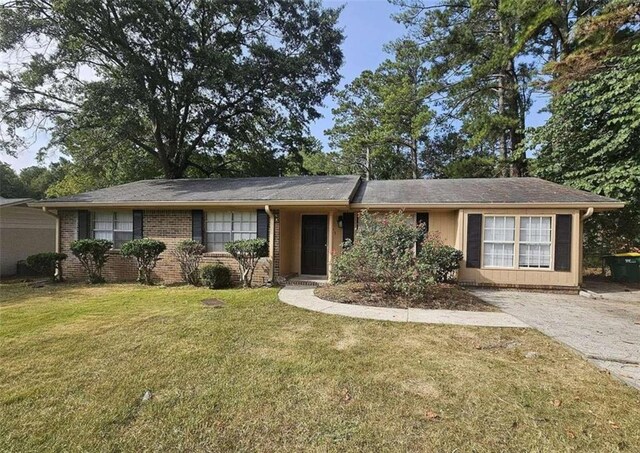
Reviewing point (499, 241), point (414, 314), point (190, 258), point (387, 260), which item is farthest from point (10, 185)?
point (499, 241)

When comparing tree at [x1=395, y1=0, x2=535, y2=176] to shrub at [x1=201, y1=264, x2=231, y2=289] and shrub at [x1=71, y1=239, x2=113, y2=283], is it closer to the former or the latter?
shrub at [x1=201, y1=264, x2=231, y2=289]

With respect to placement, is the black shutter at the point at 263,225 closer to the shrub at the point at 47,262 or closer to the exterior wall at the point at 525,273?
the exterior wall at the point at 525,273

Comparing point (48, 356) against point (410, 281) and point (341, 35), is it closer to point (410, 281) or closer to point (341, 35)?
point (410, 281)

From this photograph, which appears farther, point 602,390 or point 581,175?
point 581,175

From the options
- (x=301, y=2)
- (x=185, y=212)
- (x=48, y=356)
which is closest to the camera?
(x=48, y=356)

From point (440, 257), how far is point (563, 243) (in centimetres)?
334

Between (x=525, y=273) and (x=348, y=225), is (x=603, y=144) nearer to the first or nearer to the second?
(x=525, y=273)

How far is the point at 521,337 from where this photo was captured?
15.7 feet

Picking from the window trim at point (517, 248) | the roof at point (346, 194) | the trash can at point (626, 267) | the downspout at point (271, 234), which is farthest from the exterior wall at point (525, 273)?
the downspout at point (271, 234)

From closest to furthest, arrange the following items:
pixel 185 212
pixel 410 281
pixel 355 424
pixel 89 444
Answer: pixel 89 444 → pixel 355 424 → pixel 410 281 → pixel 185 212

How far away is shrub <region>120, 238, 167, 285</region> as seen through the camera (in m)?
9.04

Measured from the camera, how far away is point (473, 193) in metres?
9.66

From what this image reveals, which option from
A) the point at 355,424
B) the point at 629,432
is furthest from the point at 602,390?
the point at 355,424

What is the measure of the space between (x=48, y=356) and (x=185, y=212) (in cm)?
616
